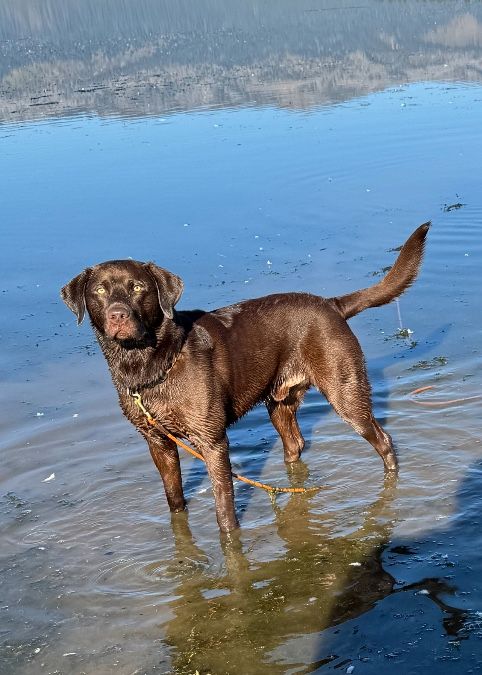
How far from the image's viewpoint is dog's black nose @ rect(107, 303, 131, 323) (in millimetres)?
5746

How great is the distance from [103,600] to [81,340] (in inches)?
182

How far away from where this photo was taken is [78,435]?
8.30 metres

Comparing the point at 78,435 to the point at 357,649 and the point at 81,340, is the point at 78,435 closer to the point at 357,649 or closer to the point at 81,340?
the point at 81,340

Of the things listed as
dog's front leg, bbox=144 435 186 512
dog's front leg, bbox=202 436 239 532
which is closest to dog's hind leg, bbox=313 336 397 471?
dog's front leg, bbox=202 436 239 532

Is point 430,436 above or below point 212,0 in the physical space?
below

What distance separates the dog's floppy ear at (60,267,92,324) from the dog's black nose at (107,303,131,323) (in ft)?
1.10

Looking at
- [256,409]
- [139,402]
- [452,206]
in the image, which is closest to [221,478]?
[139,402]

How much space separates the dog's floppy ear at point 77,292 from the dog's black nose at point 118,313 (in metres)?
0.34

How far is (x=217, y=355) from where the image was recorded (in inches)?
252

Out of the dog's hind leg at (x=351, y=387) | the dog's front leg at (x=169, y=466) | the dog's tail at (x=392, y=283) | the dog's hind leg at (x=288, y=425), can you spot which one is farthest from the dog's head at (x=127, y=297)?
the dog's hind leg at (x=288, y=425)

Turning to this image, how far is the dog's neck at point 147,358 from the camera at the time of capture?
240 inches

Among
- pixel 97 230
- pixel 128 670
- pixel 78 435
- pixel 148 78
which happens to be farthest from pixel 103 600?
pixel 148 78

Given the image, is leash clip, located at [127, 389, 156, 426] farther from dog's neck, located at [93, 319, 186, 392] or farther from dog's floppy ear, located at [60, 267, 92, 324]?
dog's floppy ear, located at [60, 267, 92, 324]

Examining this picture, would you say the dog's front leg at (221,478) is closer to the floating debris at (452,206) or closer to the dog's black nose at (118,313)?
the dog's black nose at (118,313)
